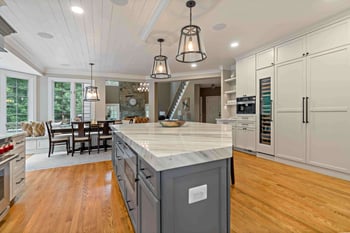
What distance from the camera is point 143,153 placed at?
3.27 feet

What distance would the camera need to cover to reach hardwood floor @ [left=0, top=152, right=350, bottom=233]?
1.70m

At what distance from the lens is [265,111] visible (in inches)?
159

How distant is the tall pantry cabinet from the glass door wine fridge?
0.49 ft

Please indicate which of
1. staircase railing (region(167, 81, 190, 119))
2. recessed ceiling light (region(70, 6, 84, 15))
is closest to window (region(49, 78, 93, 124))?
recessed ceiling light (region(70, 6, 84, 15))

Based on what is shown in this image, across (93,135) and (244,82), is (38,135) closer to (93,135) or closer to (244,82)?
(93,135)

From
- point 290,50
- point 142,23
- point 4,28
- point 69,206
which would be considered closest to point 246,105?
point 290,50

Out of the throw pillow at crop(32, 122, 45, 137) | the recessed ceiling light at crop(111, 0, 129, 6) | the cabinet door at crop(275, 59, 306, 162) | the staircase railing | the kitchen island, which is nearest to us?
the kitchen island

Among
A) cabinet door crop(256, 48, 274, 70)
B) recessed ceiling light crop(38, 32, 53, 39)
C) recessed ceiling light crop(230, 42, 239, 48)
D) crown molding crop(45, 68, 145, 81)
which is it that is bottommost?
cabinet door crop(256, 48, 274, 70)

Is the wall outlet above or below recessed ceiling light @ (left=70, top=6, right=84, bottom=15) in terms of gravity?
below

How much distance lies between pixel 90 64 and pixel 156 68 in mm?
3690

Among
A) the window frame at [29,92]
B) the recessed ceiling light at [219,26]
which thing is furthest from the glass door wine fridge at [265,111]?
the window frame at [29,92]

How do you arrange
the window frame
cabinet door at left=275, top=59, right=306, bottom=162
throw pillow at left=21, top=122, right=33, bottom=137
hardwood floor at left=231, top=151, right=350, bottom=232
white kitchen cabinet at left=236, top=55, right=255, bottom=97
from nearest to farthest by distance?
hardwood floor at left=231, top=151, right=350, bottom=232
cabinet door at left=275, top=59, right=306, bottom=162
white kitchen cabinet at left=236, top=55, right=255, bottom=97
the window frame
throw pillow at left=21, top=122, right=33, bottom=137

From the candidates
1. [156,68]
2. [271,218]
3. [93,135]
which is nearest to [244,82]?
[156,68]

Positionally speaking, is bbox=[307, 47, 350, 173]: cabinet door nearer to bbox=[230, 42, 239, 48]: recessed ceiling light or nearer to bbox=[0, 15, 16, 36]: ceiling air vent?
bbox=[230, 42, 239, 48]: recessed ceiling light
